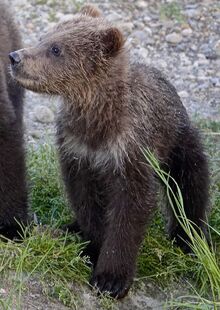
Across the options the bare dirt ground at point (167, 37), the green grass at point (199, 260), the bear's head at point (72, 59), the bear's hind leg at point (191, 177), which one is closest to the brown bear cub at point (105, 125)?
the bear's head at point (72, 59)

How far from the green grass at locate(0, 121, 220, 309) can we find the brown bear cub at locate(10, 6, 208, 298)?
0.74 feet

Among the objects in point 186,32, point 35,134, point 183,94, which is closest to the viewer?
point 35,134

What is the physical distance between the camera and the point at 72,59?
5082 mm

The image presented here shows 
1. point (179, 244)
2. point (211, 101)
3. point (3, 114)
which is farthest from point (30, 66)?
point (211, 101)

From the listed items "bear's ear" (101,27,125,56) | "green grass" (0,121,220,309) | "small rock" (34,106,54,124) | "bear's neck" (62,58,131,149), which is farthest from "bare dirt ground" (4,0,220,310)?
"bear's ear" (101,27,125,56)

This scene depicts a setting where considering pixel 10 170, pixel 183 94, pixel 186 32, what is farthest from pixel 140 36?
pixel 10 170

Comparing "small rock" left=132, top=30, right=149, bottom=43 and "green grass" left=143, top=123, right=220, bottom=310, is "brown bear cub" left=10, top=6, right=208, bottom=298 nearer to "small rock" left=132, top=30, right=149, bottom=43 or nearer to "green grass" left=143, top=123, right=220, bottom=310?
"green grass" left=143, top=123, right=220, bottom=310

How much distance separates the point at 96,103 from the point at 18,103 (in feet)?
6.57

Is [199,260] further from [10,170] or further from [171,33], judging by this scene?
[171,33]

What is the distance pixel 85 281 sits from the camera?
5379mm

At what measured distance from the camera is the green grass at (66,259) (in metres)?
5.01

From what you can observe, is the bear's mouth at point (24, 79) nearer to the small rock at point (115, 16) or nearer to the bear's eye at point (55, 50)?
the bear's eye at point (55, 50)

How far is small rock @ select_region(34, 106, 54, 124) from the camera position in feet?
26.3

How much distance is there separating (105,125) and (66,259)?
0.95 meters
